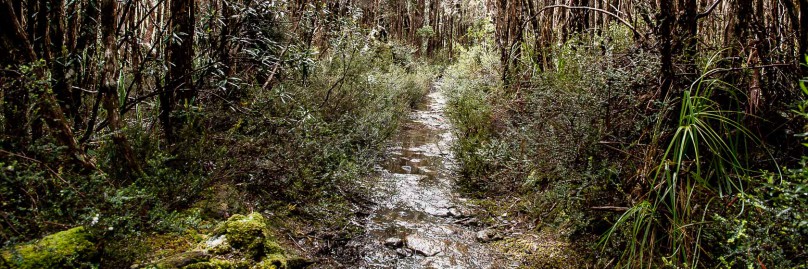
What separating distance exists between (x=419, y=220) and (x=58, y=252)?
277cm

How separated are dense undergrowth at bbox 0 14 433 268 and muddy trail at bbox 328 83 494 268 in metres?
0.32

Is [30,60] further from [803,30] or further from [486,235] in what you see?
[803,30]

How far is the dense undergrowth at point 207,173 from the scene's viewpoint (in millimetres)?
1825

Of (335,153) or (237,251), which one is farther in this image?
(335,153)

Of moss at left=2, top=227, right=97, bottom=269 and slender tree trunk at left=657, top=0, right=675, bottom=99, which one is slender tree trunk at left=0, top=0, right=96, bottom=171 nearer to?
moss at left=2, top=227, right=97, bottom=269

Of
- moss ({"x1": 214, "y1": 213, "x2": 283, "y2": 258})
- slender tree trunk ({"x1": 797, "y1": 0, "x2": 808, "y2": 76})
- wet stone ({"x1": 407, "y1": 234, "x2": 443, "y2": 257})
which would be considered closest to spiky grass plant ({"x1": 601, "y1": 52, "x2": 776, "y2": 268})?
slender tree trunk ({"x1": 797, "y1": 0, "x2": 808, "y2": 76})

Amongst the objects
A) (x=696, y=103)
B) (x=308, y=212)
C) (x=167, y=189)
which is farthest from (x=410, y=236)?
(x=696, y=103)

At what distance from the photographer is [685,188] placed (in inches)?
93.8

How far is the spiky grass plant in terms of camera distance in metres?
2.20

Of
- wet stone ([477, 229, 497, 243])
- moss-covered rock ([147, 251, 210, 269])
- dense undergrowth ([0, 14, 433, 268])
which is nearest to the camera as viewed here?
dense undergrowth ([0, 14, 433, 268])

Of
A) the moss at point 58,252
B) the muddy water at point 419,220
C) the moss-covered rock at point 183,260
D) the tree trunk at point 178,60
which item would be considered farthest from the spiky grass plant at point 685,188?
the tree trunk at point 178,60

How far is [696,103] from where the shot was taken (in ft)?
8.05

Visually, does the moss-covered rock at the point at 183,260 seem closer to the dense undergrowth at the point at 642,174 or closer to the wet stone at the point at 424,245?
the wet stone at the point at 424,245

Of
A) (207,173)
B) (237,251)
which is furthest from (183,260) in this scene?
(207,173)
